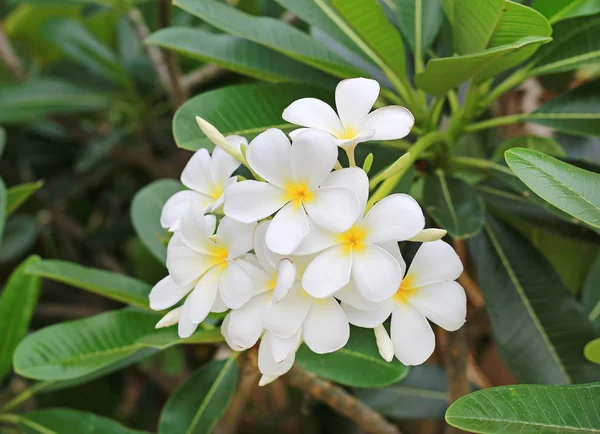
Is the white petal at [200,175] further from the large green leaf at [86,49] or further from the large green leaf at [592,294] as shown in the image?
the large green leaf at [86,49]

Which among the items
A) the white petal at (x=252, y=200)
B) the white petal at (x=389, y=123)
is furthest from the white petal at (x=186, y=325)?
the white petal at (x=389, y=123)

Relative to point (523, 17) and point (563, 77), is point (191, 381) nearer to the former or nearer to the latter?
point (523, 17)

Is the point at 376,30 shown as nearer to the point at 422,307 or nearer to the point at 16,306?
the point at 422,307

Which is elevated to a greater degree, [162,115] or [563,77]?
[563,77]

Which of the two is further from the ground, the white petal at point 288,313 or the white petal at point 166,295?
the white petal at point 288,313

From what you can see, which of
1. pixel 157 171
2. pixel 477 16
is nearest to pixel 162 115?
pixel 157 171

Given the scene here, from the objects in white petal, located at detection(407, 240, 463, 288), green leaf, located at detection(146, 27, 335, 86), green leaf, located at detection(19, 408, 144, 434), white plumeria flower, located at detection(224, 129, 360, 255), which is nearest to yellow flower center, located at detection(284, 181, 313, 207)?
white plumeria flower, located at detection(224, 129, 360, 255)

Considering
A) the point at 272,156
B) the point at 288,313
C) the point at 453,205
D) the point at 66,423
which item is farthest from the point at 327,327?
the point at 66,423
